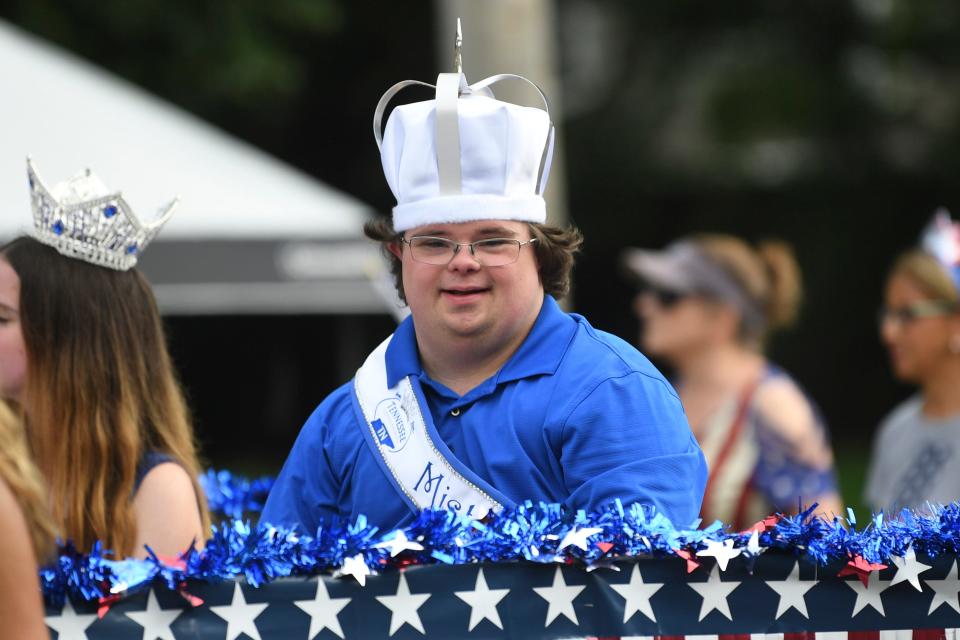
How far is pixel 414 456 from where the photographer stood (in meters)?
3.09

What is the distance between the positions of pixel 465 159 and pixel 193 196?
18.0 ft

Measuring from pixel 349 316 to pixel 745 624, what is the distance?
28.8 ft

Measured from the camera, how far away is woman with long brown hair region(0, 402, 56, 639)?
91.1 inches

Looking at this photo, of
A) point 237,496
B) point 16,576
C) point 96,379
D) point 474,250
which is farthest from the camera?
point 237,496

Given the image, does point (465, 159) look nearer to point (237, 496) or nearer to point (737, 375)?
point (237, 496)

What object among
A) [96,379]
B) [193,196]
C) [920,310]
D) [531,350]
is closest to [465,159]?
[531,350]

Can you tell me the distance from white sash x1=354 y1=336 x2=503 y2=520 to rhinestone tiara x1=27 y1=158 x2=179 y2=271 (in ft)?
2.26

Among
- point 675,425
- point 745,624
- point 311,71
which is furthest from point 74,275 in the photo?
point 311,71

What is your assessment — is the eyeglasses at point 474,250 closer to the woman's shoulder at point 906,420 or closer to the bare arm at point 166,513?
the bare arm at point 166,513

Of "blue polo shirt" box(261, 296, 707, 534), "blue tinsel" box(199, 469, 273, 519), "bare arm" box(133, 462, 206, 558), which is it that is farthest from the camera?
"blue tinsel" box(199, 469, 273, 519)

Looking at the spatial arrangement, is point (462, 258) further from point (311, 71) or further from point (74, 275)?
point (311, 71)

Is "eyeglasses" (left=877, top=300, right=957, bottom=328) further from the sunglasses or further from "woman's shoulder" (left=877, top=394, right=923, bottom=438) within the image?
the sunglasses

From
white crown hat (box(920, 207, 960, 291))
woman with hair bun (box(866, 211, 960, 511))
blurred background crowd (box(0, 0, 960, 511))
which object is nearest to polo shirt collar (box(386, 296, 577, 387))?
woman with hair bun (box(866, 211, 960, 511))

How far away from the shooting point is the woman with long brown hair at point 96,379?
323 centimetres
